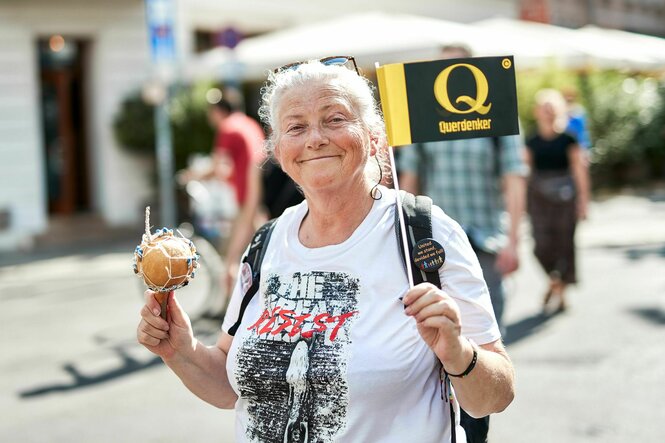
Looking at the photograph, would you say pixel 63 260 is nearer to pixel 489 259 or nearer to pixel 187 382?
pixel 489 259

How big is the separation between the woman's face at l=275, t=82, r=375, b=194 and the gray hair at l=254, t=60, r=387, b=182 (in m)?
0.02

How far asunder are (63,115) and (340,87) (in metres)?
14.4

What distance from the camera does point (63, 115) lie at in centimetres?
1577

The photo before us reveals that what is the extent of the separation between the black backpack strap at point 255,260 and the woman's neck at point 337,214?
0.53ft

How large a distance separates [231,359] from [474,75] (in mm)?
1020

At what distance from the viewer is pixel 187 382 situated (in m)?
2.52

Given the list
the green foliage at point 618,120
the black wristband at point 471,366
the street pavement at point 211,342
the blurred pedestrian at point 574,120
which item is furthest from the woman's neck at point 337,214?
the green foliage at point 618,120

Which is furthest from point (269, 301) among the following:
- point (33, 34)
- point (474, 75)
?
point (33, 34)

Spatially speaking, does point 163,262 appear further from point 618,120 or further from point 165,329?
point 618,120

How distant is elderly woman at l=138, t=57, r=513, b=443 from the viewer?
84.0 inches

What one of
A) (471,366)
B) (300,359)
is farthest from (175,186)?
(471,366)

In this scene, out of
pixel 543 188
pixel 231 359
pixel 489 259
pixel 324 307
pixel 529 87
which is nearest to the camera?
pixel 324 307

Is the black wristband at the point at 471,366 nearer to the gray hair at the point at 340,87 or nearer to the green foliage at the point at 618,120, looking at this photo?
the gray hair at the point at 340,87

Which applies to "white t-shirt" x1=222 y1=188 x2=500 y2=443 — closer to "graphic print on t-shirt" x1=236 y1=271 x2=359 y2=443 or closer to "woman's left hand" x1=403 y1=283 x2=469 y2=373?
"graphic print on t-shirt" x1=236 y1=271 x2=359 y2=443
